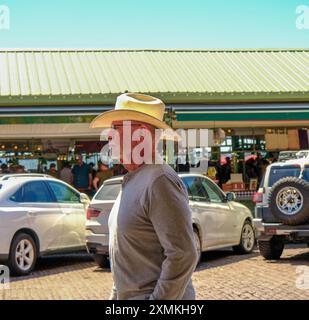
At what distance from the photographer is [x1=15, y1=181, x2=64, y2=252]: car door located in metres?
11.4

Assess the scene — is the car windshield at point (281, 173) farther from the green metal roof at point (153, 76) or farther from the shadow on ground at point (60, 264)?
the green metal roof at point (153, 76)

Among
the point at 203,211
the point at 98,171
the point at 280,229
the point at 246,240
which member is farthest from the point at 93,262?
the point at 98,171

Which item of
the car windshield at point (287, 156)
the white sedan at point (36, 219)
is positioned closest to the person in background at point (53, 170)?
the white sedan at point (36, 219)

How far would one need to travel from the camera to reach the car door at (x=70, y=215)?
40.5 ft

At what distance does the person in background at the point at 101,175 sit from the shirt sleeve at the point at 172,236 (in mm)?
14679

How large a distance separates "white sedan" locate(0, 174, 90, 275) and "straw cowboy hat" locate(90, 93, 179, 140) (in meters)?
7.49

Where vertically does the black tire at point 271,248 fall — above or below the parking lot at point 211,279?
above

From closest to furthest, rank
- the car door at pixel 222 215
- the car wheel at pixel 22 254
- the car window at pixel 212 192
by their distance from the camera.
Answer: the car wheel at pixel 22 254
the car door at pixel 222 215
the car window at pixel 212 192

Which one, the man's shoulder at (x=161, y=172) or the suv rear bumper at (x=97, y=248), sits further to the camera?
the suv rear bumper at (x=97, y=248)

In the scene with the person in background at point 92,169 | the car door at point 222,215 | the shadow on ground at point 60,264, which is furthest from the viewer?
the person in background at point 92,169

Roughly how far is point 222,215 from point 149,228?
9.67 m

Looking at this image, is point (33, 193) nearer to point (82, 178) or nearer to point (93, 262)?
point (93, 262)

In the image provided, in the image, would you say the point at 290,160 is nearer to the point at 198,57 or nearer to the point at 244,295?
the point at 244,295
